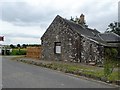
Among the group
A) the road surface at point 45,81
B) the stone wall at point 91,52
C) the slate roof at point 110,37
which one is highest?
the slate roof at point 110,37

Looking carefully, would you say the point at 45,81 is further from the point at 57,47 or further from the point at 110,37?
the point at 110,37

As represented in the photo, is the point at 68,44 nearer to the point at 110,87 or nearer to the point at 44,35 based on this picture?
the point at 44,35

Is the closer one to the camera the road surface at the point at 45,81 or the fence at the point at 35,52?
the road surface at the point at 45,81

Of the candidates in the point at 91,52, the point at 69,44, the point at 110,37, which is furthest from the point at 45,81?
the point at 110,37

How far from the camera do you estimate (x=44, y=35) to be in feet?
106

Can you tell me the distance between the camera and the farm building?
26328mm

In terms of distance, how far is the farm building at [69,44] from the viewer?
26328 millimetres

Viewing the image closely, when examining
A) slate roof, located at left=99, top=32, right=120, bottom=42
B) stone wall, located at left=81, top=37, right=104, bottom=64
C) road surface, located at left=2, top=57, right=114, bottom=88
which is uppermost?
slate roof, located at left=99, top=32, right=120, bottom=42

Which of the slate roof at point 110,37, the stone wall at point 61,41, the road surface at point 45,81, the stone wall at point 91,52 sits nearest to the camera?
the road surface at point 45,81

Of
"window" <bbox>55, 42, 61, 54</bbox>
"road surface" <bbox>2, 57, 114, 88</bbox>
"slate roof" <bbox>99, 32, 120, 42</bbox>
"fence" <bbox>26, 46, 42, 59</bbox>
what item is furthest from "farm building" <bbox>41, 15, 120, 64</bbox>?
"road surface" <bbox>2, 57, 114, 88</bbox>

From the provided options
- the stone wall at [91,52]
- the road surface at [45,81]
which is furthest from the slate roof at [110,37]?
the road surface at [45,81]

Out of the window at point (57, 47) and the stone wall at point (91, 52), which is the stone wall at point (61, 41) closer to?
the window at point (57, 47)

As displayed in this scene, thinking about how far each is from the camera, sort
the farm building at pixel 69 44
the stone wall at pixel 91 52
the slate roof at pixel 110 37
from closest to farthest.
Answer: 1. the stone wall at pixel 91 52
2. the farm building at pixel 69 44
3. the slate roof at pixel 110 37

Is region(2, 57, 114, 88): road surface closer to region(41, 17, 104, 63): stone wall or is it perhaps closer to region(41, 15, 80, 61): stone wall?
region(41, 17, 104, 63): stone wall
